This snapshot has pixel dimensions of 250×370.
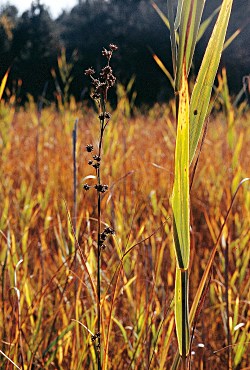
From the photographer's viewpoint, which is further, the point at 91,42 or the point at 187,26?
the point at 91,42

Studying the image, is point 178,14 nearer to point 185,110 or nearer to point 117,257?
point 185,110

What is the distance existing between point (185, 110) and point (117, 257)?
0.96 meters

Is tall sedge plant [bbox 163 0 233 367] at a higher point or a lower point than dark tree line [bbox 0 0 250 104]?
lower

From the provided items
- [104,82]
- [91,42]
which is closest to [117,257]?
[104,82]

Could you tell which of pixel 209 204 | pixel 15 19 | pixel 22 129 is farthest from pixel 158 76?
pixel 209 204

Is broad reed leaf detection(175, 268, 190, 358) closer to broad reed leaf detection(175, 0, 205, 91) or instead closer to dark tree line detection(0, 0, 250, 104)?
broad reed leaf detection(175, 0, 205, 91)

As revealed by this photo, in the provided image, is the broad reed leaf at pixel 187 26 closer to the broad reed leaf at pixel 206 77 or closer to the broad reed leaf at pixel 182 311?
the broad reed leaf at pixel 206 77

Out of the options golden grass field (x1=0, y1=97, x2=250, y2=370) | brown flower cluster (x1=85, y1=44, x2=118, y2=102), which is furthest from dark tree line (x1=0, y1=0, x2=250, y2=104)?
brown flower cluster (x1=85, y1=44, x2=118, y2=102)

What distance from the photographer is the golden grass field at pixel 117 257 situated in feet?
2.71

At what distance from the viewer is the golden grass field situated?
825 millimetres

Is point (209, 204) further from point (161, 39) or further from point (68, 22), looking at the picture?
point (68, 22)

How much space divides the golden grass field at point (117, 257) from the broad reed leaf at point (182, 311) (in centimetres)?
7

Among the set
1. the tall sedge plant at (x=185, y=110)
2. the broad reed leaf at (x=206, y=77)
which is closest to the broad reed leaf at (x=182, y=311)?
the tall sedge plant at (x=185, y=110)

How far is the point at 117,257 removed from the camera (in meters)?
1.35
